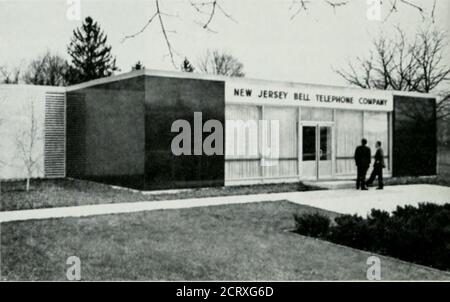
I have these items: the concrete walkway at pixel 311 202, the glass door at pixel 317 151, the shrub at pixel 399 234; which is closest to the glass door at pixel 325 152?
the glass door at pixel 317 151

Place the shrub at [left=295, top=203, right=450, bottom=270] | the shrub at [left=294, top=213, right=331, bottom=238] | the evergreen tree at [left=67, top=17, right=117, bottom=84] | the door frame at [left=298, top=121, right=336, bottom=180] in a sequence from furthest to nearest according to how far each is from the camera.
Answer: the evergreen tree at [left=67, top=17, right=117, bottom=84]
the door frame at [left=298, top=121, right=336, bottom=180]
the shrub at [left=294, top=213, right=331, bottom=238]
the shrub at [left=295, top=203, right=450, bottom=270]

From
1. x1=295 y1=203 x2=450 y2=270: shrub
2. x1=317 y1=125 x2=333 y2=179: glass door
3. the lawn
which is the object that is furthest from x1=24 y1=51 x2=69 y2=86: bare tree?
x1=295 y1=203 x2=450 y2=270: shrub

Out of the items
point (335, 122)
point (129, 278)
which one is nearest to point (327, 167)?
point (335, 122)

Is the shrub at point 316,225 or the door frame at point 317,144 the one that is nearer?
the shrub at point 316,225

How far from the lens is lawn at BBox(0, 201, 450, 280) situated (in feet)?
22.2

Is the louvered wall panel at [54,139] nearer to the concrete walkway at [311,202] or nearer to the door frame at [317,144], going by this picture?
the concrete walkway at [311,202]

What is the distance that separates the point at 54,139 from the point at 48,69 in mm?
23343

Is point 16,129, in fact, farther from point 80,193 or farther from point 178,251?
point 178,251

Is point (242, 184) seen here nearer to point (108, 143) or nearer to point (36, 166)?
point (108, 143)

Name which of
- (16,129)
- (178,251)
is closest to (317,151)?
(16,129)

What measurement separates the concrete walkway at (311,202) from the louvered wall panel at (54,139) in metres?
8.31

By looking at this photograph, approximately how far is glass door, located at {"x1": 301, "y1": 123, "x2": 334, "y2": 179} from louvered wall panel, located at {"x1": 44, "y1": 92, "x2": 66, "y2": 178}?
912 centimetres

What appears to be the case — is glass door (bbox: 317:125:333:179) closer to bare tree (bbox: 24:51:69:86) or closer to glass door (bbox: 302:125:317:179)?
glass door (bbox: 302:125:317:179)

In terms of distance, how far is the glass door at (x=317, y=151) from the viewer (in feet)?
62.9
